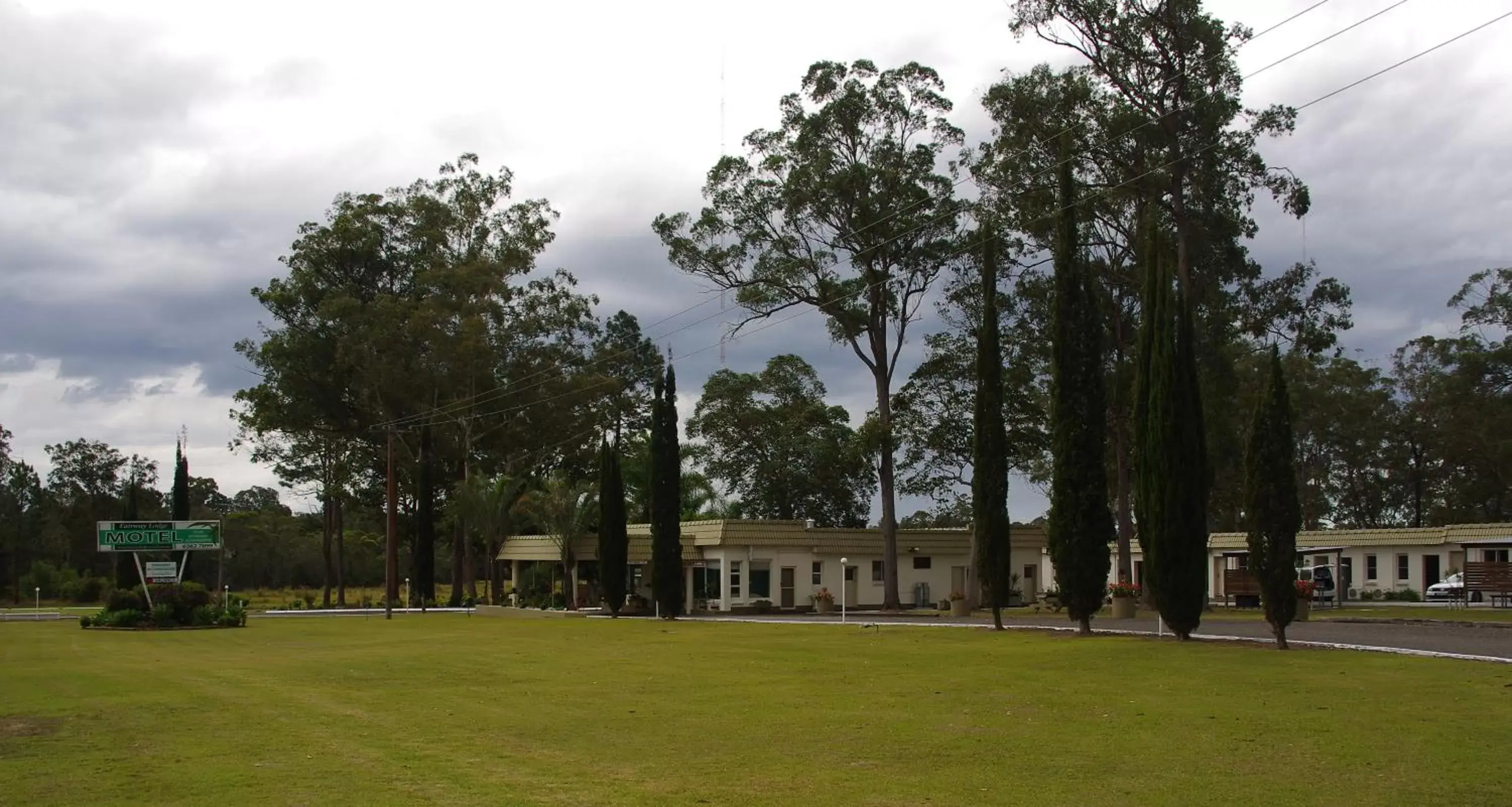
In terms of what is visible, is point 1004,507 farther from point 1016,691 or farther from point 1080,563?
point 1016,691

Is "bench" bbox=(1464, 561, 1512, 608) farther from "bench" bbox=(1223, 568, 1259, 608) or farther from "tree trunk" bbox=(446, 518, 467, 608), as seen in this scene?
"tree trunk" bbox=(446, 518, 467, 608)

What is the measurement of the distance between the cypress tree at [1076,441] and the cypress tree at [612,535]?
19695 mm

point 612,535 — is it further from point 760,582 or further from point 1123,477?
point 1123,477

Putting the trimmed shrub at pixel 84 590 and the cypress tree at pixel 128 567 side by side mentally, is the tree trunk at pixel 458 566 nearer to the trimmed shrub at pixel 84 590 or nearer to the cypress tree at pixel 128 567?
the cypress tree at pixel 128 567

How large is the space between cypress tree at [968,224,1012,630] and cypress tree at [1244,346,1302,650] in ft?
27.7

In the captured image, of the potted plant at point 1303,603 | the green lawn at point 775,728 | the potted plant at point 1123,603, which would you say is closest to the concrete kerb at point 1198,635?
the green lawn at point 775,728

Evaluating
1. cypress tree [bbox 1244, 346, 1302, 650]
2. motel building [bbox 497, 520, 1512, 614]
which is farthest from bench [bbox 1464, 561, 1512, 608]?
cypress tree [bbox 1244, 346, 1302, 650]

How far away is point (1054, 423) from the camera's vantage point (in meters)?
27.7

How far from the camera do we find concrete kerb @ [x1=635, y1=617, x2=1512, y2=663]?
19438 millimetres

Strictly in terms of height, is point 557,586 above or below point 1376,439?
below

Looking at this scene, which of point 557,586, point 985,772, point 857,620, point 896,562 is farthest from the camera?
point 557,586

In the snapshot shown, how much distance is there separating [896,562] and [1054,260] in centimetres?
2047

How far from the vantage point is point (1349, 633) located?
2586 cm

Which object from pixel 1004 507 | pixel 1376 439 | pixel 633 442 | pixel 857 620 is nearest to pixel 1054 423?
pixel 1004 507
